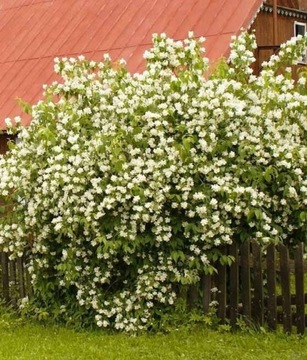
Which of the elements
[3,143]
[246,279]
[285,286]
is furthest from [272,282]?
[3,143]

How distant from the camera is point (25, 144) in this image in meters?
9.27

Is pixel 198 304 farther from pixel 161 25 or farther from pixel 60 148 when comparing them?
pixel 161 25

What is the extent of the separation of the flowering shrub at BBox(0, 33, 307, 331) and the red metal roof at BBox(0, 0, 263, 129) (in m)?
5.91

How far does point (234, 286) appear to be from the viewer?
8.48 m

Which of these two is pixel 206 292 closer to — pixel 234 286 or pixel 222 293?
pixel 222 293

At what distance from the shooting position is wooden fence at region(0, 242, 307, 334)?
8.16 m

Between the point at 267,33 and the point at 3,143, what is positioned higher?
the point at 267,33

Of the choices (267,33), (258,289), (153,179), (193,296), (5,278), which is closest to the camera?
(153,179)

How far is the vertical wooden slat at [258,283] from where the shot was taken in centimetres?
833

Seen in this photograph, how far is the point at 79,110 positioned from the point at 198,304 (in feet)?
8.20

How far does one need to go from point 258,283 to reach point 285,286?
13.8 inches

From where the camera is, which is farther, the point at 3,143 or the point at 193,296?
the point at 3,143

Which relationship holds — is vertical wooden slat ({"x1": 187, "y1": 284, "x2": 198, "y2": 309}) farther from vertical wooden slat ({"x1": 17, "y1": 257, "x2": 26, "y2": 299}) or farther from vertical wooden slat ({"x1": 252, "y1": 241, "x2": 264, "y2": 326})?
vertical wooden slat ({"x1": 17, "y1": 257, "x2": 26, "y2": 299})

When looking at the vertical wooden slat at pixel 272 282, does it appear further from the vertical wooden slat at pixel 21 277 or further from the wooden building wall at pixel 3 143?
the wooden building wall at pixel 3 143
